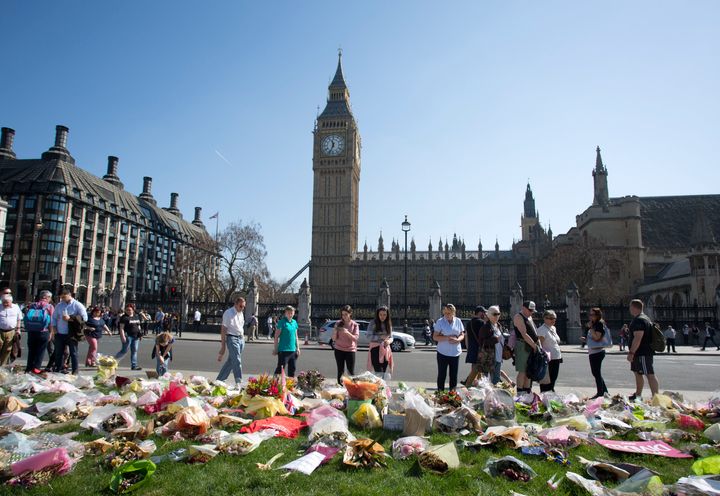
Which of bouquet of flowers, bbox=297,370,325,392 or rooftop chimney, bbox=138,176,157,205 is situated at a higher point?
rooftop chimney, bbox=138,176,157,205

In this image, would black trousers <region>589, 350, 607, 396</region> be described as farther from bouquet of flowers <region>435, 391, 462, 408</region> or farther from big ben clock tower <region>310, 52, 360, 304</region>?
big ben clock tower <region>310, 52, 360, 304</region>

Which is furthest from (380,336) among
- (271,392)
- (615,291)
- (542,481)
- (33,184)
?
(33,184)

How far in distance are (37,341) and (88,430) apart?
5.81 m

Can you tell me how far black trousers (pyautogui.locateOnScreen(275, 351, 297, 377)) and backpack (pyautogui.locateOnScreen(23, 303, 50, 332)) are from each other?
521 cm

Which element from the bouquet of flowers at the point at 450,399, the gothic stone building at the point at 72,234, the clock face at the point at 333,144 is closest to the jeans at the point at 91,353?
the bouquet of flowers at the point at 450,399

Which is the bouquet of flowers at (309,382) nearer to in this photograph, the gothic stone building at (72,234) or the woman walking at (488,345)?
the woman walking at (488,345)

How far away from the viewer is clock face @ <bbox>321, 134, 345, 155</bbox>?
3406 inches

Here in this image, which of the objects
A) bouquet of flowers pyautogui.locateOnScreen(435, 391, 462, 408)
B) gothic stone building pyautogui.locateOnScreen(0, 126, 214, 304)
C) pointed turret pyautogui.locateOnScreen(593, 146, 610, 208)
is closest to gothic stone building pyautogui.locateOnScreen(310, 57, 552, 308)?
pointed turret pyautogui.locateOnScreen(593, 146, 610, 208)

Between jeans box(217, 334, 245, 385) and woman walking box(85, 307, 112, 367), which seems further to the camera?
woman walking box(85, 307, 112, 367)

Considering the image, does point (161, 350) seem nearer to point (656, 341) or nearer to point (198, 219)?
point (656, 341)

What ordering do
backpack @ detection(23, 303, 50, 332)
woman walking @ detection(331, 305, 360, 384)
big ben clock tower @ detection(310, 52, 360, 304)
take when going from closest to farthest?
woman walking @ detection(331, 305, 360, 384) < backpack @ detection(23, 303, 50, 332) < big ben clock tower @ detection(310, 52, 360, 304)

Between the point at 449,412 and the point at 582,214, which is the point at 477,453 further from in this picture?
the point at 582,214

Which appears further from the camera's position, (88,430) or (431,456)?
(88,430)

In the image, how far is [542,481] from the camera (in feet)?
13.5
